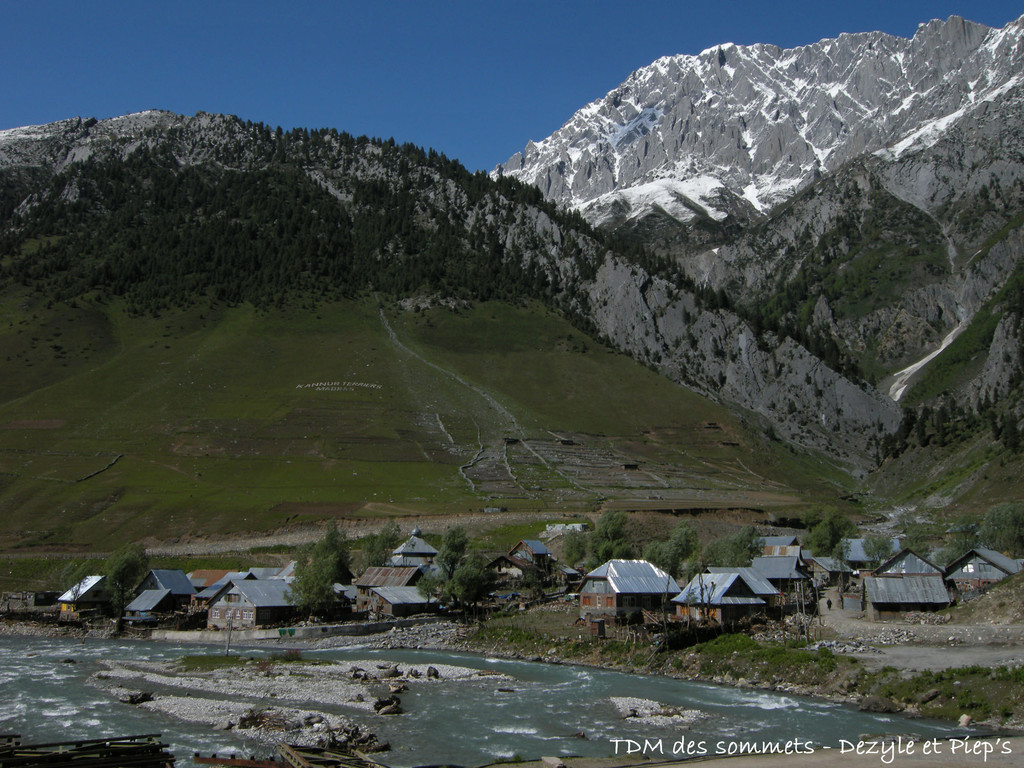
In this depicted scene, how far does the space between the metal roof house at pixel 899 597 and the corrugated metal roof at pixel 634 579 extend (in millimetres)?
15929

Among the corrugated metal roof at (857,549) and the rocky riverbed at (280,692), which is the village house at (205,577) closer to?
the rocky riverbed at (280,692)

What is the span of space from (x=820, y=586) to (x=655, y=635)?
118 feet

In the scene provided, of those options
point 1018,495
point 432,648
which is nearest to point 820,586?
point 432,648

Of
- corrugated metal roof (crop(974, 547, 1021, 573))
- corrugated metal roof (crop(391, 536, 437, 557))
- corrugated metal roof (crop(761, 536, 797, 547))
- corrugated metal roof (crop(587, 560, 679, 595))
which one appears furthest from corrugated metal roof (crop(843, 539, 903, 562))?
corrugated metal roof (crop(391, 536, 437, 557))

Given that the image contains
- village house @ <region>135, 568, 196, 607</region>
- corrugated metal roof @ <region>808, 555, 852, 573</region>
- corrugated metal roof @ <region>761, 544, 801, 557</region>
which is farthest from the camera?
corrugated metal roof @ <region>761, 544, 801, 557</region>

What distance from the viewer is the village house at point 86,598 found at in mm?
95625

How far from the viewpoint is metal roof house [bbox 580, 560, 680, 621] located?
7456cm

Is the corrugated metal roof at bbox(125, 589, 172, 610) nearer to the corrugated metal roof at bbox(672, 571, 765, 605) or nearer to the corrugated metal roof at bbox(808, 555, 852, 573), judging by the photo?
the corrugated metal roof at bbox(672, 571, 765, 605)

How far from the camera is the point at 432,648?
75125 millimetres

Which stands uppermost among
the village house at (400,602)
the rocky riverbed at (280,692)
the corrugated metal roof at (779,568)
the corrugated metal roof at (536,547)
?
the corrugated metal roof at (536,547)

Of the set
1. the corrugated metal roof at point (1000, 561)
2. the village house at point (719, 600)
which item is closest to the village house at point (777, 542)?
the corrugated metal roof at point (1000, 561)

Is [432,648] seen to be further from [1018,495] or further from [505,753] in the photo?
[1018,495]

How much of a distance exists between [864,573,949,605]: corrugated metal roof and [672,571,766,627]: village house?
8701 millimetres

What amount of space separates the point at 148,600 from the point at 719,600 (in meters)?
61.8
